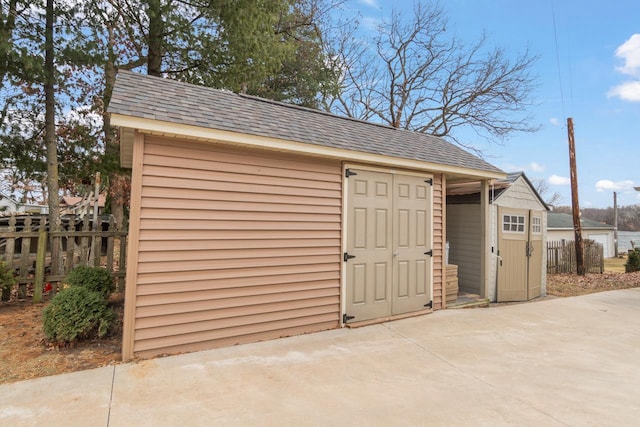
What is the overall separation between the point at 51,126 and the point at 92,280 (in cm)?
363

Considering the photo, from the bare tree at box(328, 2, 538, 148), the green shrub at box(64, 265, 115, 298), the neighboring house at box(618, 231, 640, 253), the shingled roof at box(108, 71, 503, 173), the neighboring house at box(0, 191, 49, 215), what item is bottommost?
the green shrub at box(64, 265, 115, 298)

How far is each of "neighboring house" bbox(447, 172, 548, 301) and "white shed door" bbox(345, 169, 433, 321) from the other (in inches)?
68.9

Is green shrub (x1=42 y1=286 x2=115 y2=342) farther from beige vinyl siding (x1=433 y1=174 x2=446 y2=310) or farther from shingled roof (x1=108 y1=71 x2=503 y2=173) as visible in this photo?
beige vinyl siding (x1=433 y1=174 x2=446 y2=310)

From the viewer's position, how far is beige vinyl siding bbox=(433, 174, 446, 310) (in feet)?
17.8

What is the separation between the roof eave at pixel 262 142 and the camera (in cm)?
313

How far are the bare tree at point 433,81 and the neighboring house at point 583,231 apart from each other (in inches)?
419

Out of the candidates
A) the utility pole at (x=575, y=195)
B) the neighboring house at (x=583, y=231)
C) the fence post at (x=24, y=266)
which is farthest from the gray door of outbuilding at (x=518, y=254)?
the neighboring house at (x=583, y=231)

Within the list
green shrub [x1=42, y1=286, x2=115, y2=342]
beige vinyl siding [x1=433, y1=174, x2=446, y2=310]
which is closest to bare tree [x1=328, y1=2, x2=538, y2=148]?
beige vinyl siding [x1=433, y1=174, x2=446, y2=310]

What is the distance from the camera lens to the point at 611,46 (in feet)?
32.9

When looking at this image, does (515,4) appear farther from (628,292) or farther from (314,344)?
(314,344)

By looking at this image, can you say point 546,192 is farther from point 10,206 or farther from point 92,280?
point 10,206

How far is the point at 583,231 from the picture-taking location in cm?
2327

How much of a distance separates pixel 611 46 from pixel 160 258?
13.8 metres

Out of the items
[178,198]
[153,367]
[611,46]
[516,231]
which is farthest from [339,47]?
[153,367]
